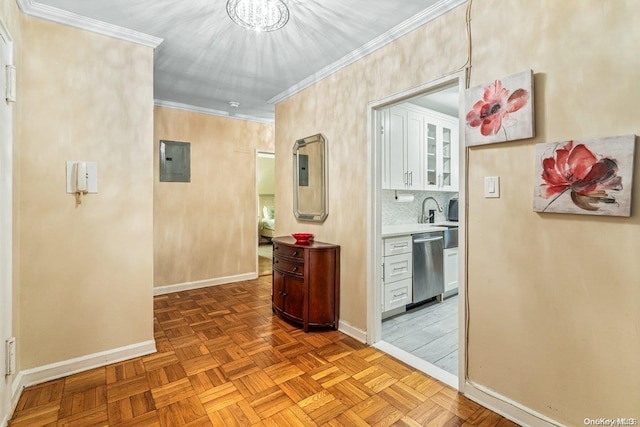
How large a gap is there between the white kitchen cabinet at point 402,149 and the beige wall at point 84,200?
91.4 inches

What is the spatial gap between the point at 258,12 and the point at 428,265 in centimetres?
288

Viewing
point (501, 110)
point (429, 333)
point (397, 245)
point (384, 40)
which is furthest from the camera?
point (397, 245)

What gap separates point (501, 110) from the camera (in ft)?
5.43


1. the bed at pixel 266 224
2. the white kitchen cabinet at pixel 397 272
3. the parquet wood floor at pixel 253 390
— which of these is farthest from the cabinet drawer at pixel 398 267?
the bed at pixel 266 224

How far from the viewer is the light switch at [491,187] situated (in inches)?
67.2

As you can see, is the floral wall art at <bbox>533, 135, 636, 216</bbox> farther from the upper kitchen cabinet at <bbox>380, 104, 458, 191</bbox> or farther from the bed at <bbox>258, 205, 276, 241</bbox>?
the bed at <bbox>258, 205, 276, 241</bbox>

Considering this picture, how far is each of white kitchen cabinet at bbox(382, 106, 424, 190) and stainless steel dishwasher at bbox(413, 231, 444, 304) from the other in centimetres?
65

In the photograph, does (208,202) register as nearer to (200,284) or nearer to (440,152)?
(200,284)

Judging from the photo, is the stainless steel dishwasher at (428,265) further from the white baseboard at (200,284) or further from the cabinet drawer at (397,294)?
the white baseboard at (200,284)

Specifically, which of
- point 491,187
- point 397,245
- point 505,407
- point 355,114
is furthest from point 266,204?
point 505,407

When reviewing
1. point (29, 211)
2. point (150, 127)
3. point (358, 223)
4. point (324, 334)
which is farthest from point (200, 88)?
point (324, 334)

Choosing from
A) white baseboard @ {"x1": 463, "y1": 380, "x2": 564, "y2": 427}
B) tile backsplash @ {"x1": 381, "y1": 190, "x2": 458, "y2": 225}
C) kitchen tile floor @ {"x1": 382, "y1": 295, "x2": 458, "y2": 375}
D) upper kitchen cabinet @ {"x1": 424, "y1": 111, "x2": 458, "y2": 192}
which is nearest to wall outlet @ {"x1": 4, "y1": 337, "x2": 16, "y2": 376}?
kitchen tile floor @ {"x1": 382, "y1": 295, "x2": 458, "y2": 375}

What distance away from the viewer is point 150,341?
2.39 meters

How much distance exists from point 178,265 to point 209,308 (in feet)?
3.22
